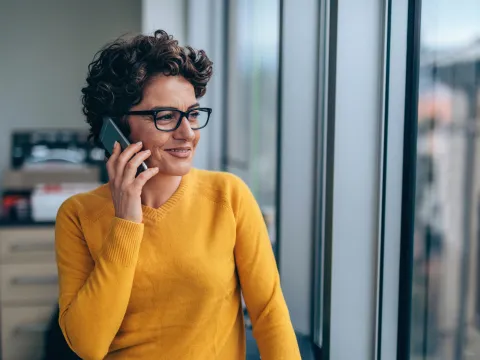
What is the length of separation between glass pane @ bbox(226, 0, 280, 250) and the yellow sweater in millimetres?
651

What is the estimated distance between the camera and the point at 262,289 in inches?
40.1

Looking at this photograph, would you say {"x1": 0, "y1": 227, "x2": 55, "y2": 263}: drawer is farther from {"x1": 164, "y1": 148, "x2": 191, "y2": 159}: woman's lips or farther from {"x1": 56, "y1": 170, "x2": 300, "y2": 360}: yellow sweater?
{"x1": 164, "y1": 148, "x2": 191, "y2": 159}: woman's lips

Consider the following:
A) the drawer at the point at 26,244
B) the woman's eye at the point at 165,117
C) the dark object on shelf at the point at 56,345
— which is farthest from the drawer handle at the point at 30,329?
the woman's eye at the point at 165,117

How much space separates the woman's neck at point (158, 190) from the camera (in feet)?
3.48

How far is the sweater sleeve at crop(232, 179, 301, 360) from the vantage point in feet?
3.31

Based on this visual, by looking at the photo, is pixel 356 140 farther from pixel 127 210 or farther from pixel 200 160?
pixel 200 160

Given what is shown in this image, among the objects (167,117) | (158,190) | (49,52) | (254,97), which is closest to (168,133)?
(167,117)

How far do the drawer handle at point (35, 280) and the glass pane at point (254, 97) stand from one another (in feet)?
3.29

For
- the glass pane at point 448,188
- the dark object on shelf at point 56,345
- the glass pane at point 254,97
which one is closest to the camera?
the glass pane at point 448,188

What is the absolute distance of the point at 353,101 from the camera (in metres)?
1.07

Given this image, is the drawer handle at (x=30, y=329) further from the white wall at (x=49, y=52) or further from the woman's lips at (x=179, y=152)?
the woman's lips at (x=179, y=152)

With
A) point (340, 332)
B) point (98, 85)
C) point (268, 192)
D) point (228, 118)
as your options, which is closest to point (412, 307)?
point (340, 332)

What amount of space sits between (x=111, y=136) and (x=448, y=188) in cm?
58

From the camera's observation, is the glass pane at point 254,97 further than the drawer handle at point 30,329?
No
